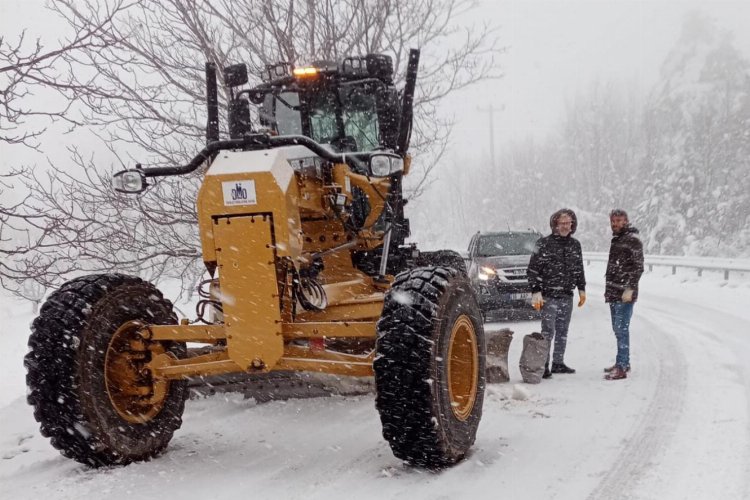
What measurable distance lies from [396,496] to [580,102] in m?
65.4

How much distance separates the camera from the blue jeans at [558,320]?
711 cm

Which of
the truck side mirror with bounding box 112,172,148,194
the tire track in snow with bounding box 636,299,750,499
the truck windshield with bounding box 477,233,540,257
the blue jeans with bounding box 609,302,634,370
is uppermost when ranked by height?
the truck side mirror with bounding box 112,172,148,194

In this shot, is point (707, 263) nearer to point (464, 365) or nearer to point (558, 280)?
point (558, 280)

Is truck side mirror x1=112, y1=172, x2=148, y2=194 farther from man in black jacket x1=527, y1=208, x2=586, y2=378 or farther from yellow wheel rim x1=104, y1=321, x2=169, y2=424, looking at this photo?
man in black jacket x1=527, y1=208, x2=586, y2=378

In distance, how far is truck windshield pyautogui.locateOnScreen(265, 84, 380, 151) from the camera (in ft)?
18.6

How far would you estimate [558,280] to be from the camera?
7.14 meters

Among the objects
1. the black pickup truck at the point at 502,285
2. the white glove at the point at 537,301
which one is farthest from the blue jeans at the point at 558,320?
the black pickup truck at the point at 502,285

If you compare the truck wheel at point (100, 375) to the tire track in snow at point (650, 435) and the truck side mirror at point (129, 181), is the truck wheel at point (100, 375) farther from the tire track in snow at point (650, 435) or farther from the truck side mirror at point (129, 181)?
the tire track in snow at point (650, 435)

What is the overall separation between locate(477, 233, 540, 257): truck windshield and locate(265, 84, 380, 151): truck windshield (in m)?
Answer: 7.18

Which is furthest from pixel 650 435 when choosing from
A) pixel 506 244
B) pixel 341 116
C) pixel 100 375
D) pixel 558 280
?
pixel 506 244

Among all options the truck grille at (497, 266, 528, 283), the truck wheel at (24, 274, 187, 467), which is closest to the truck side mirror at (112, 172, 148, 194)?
the truck wheel at (24, 274, 187, 467)

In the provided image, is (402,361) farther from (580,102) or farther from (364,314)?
(580,102)

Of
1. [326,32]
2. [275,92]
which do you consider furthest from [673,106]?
[275,92]

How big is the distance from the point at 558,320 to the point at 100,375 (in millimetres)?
4899
